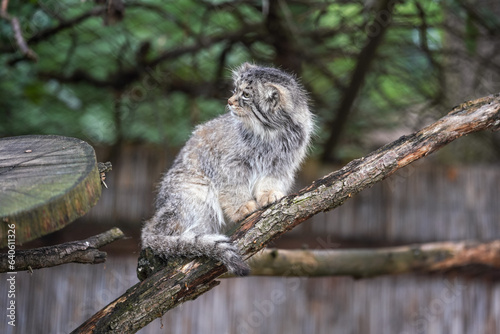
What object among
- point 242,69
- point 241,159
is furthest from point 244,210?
point 242,69

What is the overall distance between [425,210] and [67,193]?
4.30m

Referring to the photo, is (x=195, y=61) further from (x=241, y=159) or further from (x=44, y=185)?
(x=44, y=185)

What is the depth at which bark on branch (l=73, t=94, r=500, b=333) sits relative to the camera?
2.67 meters

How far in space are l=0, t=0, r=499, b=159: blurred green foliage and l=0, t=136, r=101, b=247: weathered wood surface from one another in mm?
2201

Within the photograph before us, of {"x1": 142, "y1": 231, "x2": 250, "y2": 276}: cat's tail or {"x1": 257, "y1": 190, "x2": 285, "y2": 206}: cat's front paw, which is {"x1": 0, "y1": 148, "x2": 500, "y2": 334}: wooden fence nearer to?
{"x1": 257, "y1": 190, "x2": 285, "y2": 206}: cat's front paw

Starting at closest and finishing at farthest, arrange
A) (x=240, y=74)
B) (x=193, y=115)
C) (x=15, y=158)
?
(x=15, y=158) → (x=240, y=74) → (x=193, y=115)

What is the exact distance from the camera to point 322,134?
233 inches

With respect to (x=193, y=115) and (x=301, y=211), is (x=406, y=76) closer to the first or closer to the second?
(x=193, y=115)

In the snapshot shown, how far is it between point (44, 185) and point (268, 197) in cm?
162

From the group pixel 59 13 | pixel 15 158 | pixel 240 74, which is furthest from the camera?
pixel 59 13

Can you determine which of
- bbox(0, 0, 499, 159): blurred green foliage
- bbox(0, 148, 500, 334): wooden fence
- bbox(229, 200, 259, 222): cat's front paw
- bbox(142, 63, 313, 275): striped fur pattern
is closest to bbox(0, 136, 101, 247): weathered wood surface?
bbox(142, 63, 313, 275): striped fur pattern

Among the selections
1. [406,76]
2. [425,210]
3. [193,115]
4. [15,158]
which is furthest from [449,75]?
[15,158]

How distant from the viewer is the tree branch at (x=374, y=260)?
4.02 metres

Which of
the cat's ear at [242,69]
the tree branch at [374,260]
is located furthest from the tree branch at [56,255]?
the cat's ear at [242,69]
